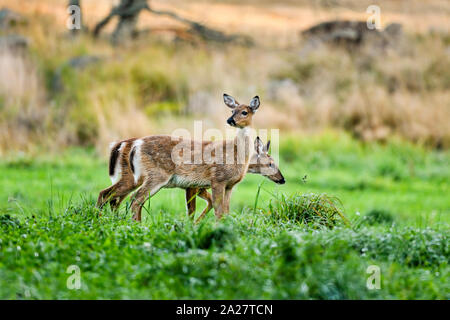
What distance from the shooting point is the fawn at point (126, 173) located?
8227 mm

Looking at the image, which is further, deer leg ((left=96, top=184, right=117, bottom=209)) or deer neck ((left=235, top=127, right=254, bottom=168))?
deer neck ((left=235, top=127, right=254, bottom=168))

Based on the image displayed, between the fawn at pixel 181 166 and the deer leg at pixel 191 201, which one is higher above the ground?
the fawn at pixel 181 166

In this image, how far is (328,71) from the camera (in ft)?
73.8

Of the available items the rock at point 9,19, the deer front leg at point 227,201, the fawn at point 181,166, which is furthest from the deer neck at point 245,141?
the rock at point 9,19

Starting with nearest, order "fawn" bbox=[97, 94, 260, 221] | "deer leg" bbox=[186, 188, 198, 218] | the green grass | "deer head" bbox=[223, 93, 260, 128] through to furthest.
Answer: the green grass, "fawn" bbox=[97, 94, 260, 221], "deer head" bbox=[223, 93, 260, 128], "deer leg" bbox=[186, 188, 198, 218]

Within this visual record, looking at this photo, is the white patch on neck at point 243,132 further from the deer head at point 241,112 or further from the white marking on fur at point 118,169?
the white marking on fur at point 118,169

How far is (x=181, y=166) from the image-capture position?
8.23m

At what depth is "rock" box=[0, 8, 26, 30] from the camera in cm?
2286

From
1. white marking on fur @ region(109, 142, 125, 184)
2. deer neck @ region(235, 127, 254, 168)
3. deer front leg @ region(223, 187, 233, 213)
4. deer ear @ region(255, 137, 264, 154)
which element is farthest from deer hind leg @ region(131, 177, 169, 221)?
deer ear @ region(255, 137, 264, 154)

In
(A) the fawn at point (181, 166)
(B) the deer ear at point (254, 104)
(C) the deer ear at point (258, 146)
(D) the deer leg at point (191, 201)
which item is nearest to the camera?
(A) the fawn at point (181, 166)

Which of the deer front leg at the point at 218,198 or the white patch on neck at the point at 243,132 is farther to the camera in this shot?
the white patch on neck at the point at 243,132

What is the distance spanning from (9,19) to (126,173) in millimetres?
16769

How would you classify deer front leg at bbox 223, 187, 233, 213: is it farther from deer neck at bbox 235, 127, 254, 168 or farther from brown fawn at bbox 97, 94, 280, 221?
deer neck at bbox 235, 127, 254, 168
